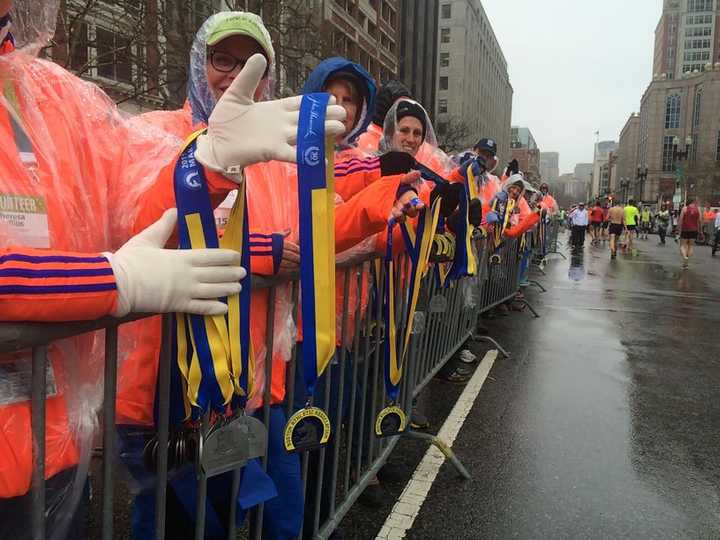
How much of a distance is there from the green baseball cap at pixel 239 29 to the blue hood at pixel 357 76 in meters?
0.64

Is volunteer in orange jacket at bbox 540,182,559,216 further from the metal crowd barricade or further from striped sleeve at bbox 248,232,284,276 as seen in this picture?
striped sleeve at bbox 248,232,284,276

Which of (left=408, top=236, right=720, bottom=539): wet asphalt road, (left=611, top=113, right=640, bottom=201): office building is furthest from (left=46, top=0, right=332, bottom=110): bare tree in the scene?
(left=611, top=113, right=640, bottom=201): office building

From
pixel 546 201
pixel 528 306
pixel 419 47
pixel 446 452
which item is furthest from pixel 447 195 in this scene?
pixel 419 47

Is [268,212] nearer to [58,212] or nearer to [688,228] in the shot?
[58,212]

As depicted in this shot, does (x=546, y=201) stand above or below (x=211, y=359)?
above

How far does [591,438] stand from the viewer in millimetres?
3891

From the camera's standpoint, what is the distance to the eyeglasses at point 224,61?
6.84ft

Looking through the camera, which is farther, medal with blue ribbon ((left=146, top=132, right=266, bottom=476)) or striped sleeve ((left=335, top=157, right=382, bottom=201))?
striped sleeve ((left=335, top=157, right=382, bottom=201))

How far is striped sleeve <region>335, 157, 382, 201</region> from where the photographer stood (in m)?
2.65

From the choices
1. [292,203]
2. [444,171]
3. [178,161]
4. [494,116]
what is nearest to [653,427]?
[444,171]

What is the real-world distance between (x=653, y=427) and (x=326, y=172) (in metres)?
3.70

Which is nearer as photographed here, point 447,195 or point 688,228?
point 447,195

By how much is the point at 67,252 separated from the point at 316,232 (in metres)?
0.60

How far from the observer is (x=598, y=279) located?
40.7 ft
